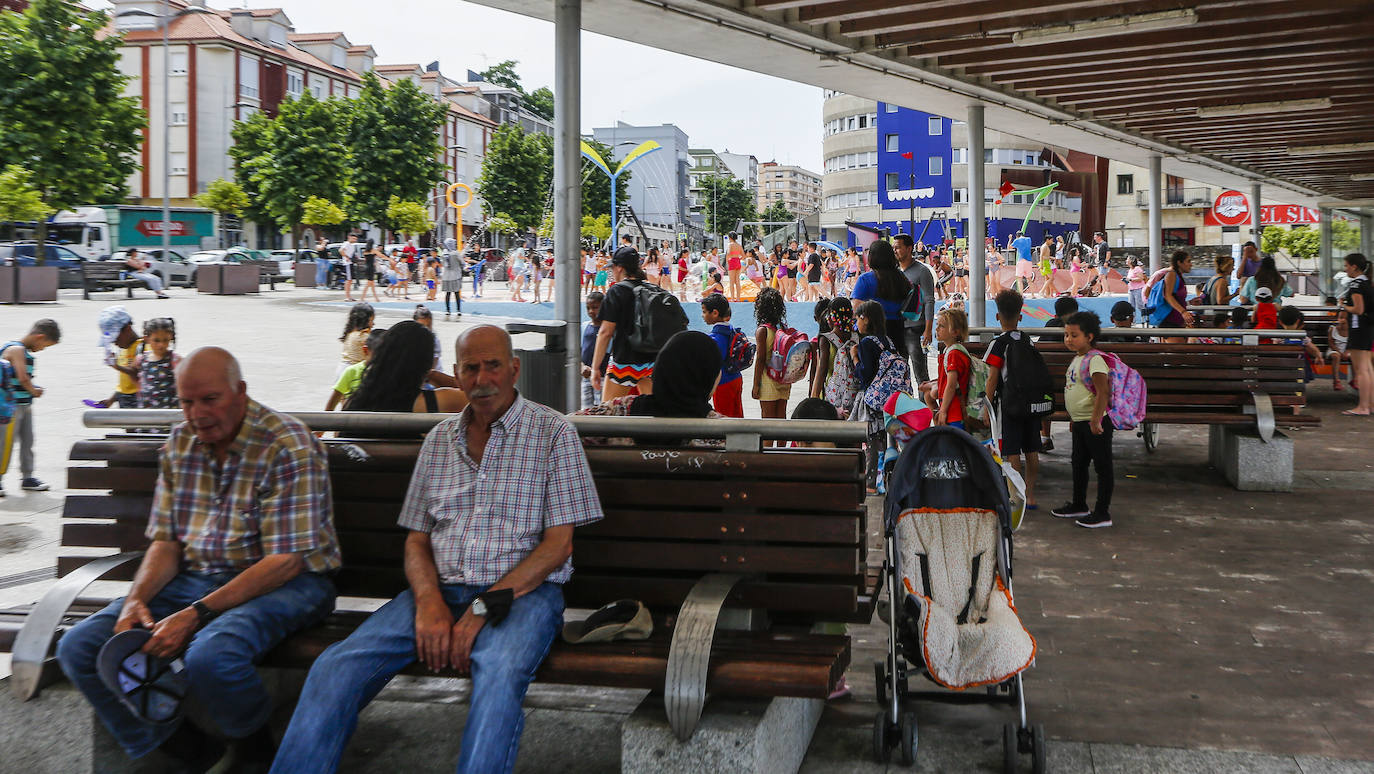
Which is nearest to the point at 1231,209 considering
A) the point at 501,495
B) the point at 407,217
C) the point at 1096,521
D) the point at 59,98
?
the point at 1096,521

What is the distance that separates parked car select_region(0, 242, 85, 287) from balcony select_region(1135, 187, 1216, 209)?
76381mm

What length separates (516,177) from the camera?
80438mm

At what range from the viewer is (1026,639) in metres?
3.83

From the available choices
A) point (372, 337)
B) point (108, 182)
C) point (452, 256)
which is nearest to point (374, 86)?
point (108, 182)

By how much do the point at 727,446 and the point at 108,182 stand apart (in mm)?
47423

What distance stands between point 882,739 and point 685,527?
98cm

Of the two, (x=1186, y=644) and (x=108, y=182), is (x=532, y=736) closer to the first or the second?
(x=1186, y=644)

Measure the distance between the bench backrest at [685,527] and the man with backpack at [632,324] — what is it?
4152 millimetres

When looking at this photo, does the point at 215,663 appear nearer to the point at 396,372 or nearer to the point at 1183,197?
the point at 396,372

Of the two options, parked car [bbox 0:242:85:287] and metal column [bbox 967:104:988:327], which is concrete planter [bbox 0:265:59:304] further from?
metal column [bbox 967:104:988:327]

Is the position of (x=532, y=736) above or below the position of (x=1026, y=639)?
below

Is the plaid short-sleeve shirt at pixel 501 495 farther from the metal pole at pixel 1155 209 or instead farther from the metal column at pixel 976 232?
the metal pole at pixel 1155 209

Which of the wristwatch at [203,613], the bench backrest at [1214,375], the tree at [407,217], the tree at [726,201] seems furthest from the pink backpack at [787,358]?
the tree at [726,201]

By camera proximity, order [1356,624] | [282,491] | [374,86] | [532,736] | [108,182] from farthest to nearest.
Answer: [374,86]
[108,182]
[1356,624]
[532,736]
[282,491]
